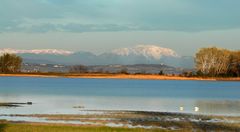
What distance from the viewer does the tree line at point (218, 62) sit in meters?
175

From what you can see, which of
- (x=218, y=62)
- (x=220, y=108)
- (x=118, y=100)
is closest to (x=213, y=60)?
(x=218, y=62)

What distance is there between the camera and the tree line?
6885 inches

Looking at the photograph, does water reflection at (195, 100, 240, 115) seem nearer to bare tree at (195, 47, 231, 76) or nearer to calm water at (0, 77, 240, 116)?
calm water at (0, 77, 240, 116)

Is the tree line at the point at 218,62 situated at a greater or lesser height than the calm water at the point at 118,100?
greater

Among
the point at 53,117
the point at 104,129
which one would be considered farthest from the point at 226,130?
the point at 53,117

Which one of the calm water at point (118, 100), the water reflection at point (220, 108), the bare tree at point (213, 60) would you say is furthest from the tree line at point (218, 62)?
the water reflection at point (220, 108)

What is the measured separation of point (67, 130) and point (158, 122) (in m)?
12.1

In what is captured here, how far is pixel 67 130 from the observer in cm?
2795

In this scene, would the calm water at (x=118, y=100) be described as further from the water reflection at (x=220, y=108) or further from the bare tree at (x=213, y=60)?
the bare tree at (x=213, y=60)

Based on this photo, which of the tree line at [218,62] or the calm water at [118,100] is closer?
the calm water at [118,100]

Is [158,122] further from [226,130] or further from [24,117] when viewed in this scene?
[24,117]

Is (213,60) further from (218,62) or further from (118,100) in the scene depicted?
(118,100)

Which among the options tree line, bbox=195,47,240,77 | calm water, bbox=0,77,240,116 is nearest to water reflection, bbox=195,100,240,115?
calm water, bbox=0,77,240,116

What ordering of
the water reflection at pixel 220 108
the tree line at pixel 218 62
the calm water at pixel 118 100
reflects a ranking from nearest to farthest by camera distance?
the water reflection at pixel 220 108, the calm water at pixel 118 100, the tree line at pixel 218 62
